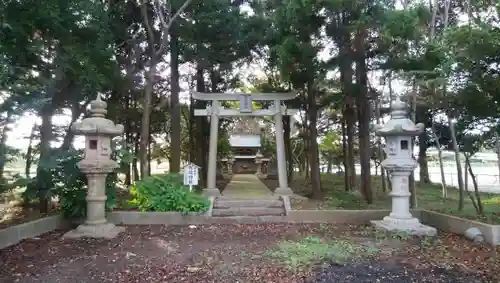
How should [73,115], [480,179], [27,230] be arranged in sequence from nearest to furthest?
[27,230], [73,115], [480,179]

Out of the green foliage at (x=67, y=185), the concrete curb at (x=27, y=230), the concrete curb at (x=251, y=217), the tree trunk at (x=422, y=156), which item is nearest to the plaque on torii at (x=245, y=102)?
the concrete curb at (x=251, y=217)

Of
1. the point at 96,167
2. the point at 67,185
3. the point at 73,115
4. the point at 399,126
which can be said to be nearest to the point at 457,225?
the point at 399,126

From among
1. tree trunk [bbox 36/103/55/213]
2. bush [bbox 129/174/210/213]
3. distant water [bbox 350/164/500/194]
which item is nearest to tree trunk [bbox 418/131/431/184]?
distant water [bbox 350/164/500/194]

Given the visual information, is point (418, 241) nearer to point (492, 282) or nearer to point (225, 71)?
point (492, 282)

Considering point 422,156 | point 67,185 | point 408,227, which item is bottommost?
Result: point 408,227

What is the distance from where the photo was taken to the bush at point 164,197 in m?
8.84

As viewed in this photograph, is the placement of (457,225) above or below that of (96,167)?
below

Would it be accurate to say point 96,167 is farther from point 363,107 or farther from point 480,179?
point 480,179

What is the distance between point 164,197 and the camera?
29.3 feet

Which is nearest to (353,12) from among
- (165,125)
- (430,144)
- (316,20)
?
(316,20)

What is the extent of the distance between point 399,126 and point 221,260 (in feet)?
15.9

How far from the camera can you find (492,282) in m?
4.53

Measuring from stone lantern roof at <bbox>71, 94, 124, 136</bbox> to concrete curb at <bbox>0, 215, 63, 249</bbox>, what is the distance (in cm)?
196

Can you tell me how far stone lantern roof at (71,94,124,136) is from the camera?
7523mm
